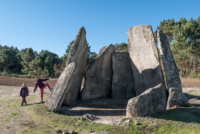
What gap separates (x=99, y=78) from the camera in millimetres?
9773

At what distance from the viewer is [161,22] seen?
31.2 metres

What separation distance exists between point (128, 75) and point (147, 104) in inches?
180

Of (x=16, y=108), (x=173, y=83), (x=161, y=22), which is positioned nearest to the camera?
(x=16, y=108)

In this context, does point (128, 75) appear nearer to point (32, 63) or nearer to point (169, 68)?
point (169, 68)

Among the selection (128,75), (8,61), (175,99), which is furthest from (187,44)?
(8,61)

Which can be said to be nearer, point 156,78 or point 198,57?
point 156,78

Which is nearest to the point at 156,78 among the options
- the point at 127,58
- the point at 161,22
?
the point at 127,58

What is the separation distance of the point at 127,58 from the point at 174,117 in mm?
5353

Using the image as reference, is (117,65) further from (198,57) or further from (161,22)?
(161,22)

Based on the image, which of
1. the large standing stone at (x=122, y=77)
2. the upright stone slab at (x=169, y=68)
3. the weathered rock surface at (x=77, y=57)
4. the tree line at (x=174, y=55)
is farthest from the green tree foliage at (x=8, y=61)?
the upright stone slab at (x=169, y=68)

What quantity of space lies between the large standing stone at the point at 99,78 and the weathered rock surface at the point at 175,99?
4.24m

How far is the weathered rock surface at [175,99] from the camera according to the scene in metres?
6.59

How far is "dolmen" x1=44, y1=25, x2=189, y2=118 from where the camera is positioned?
6.17m

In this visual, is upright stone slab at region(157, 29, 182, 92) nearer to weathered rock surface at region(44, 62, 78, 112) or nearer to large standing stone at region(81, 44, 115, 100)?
large standing stone at region(81, 44, 115, 100)
